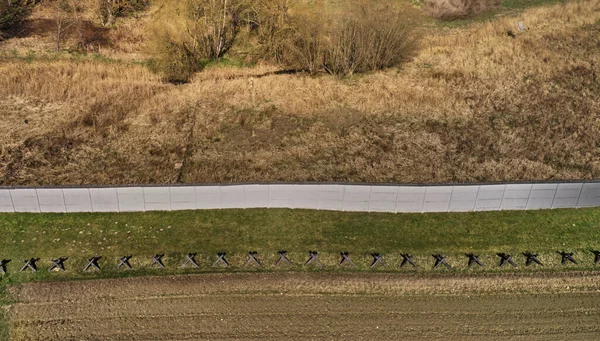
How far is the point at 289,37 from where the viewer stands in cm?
3794

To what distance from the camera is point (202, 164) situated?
28344mm

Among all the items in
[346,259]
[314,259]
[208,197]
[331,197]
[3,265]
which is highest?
[331,197]

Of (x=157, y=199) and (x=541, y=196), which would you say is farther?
(x=541, y=196)

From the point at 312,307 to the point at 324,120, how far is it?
15394 mm

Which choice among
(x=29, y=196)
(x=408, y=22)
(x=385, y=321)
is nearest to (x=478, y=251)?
(x=385, y=321)

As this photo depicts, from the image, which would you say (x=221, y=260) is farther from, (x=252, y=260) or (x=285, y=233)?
(x=285, y=233)

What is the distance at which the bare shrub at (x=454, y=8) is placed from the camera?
4544 cm

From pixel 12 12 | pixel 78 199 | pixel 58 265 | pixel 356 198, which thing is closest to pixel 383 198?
pixel 356 198

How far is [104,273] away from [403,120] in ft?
68.6

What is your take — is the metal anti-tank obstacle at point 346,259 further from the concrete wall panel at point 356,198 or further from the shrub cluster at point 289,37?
the shrub cluster at point 289,37

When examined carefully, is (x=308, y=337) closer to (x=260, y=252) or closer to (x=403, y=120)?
(x=260, y=252)

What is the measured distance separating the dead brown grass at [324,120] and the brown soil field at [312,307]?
743 centimetres

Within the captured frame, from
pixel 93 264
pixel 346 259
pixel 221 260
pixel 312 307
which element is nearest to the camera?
pixel 312 307

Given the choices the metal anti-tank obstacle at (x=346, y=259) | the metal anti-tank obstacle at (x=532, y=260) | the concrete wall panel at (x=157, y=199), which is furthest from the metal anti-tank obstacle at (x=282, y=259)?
the metal anti-tank obstacle at (x=532, y=260)
